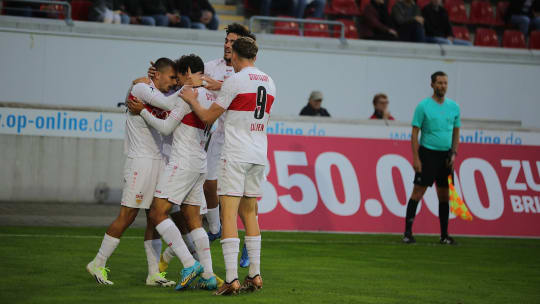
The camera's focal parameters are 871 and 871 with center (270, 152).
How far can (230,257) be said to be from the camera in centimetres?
745

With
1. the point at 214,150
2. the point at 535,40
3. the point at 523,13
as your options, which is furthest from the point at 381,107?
the point at 523,13

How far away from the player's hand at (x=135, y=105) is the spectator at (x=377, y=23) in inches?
516

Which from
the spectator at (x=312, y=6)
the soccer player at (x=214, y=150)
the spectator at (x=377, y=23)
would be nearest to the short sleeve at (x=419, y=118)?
the soccer player at (x=214, y=150)

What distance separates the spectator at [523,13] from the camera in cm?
2312

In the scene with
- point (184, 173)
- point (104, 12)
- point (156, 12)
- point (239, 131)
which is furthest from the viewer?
point (156, 12)

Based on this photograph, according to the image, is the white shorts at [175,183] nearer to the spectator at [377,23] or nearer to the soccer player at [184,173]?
the soccer player at [184,173]

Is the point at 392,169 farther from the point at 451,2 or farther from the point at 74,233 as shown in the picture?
the point at 451,2

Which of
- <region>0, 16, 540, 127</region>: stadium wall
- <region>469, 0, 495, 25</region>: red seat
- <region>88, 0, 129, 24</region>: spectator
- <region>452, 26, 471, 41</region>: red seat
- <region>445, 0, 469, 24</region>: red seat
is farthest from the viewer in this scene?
<region>469, 0, 495, 25</region>: red seat

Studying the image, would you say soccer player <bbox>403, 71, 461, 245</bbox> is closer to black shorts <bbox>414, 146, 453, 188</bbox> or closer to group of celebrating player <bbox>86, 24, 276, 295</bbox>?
black shorts <bbox>414, 146, 453, 188</bbox>

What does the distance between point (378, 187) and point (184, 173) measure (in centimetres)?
667

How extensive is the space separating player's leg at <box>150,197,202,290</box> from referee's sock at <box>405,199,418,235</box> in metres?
5.65

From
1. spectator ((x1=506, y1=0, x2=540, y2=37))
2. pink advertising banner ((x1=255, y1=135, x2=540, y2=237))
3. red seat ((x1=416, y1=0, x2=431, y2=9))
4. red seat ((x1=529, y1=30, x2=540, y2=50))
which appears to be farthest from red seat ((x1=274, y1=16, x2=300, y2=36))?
spectator ((x1=506, y1=0, x2=540, y2=37))

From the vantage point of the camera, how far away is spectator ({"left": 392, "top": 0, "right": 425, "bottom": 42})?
20391 mm

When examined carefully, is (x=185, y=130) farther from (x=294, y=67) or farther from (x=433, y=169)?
(x=294, y=67)
